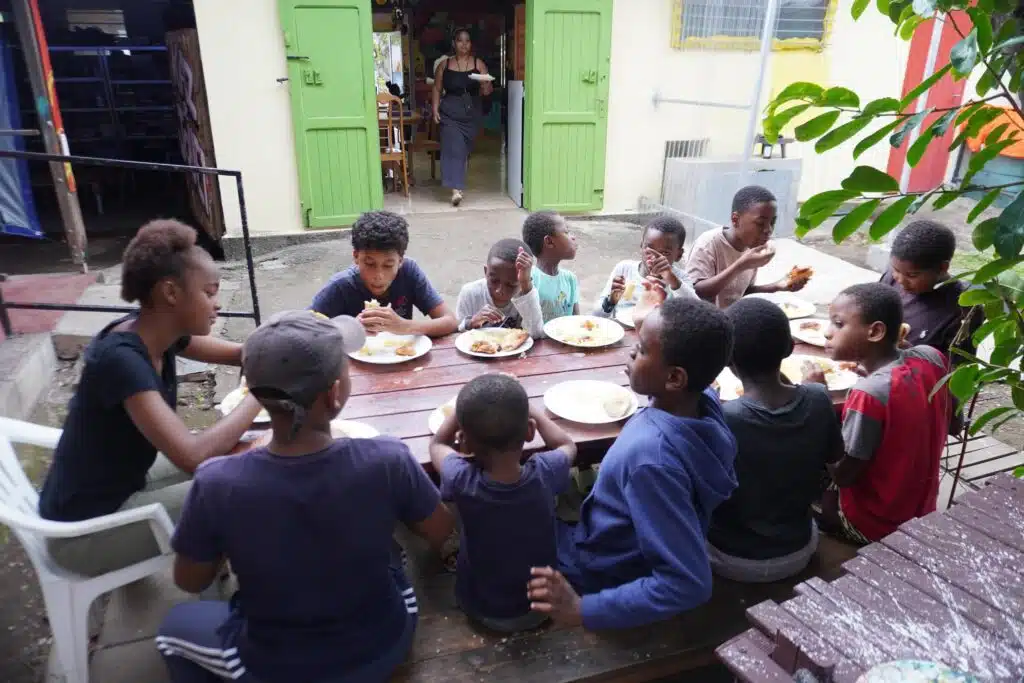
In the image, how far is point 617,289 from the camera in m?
3.09

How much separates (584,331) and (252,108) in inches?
181

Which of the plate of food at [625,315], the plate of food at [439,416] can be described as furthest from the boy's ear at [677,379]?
the plate of food at [625,315]

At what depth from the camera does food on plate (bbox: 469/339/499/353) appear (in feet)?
8.13

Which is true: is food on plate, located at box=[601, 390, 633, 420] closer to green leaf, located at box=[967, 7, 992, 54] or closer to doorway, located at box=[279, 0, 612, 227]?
green leaf, located at box=[967, 7, 992, 54]

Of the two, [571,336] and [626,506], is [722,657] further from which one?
[571,336]

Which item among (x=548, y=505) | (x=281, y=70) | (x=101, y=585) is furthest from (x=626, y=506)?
(x=281, y=70)

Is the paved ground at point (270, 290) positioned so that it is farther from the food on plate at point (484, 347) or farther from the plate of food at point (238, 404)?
the food on plate at point (484, 347)

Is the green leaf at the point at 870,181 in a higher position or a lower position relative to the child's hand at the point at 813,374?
higher

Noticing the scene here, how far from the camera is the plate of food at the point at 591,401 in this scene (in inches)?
78.7

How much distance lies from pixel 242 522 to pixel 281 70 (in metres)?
5.51

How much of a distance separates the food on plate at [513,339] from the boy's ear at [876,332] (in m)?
1.18

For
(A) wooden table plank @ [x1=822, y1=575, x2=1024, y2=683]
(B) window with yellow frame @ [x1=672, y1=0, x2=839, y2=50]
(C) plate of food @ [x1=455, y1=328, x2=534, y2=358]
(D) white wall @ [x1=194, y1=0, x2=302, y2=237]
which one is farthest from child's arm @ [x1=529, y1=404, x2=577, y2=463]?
(B) window with yellow frame @ [x1=672, y1=0, x2=839, y2=50]

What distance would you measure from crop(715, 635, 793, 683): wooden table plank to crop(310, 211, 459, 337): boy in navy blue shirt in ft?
5.33

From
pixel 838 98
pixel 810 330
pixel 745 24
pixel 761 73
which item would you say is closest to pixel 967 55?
pixel 838 98
